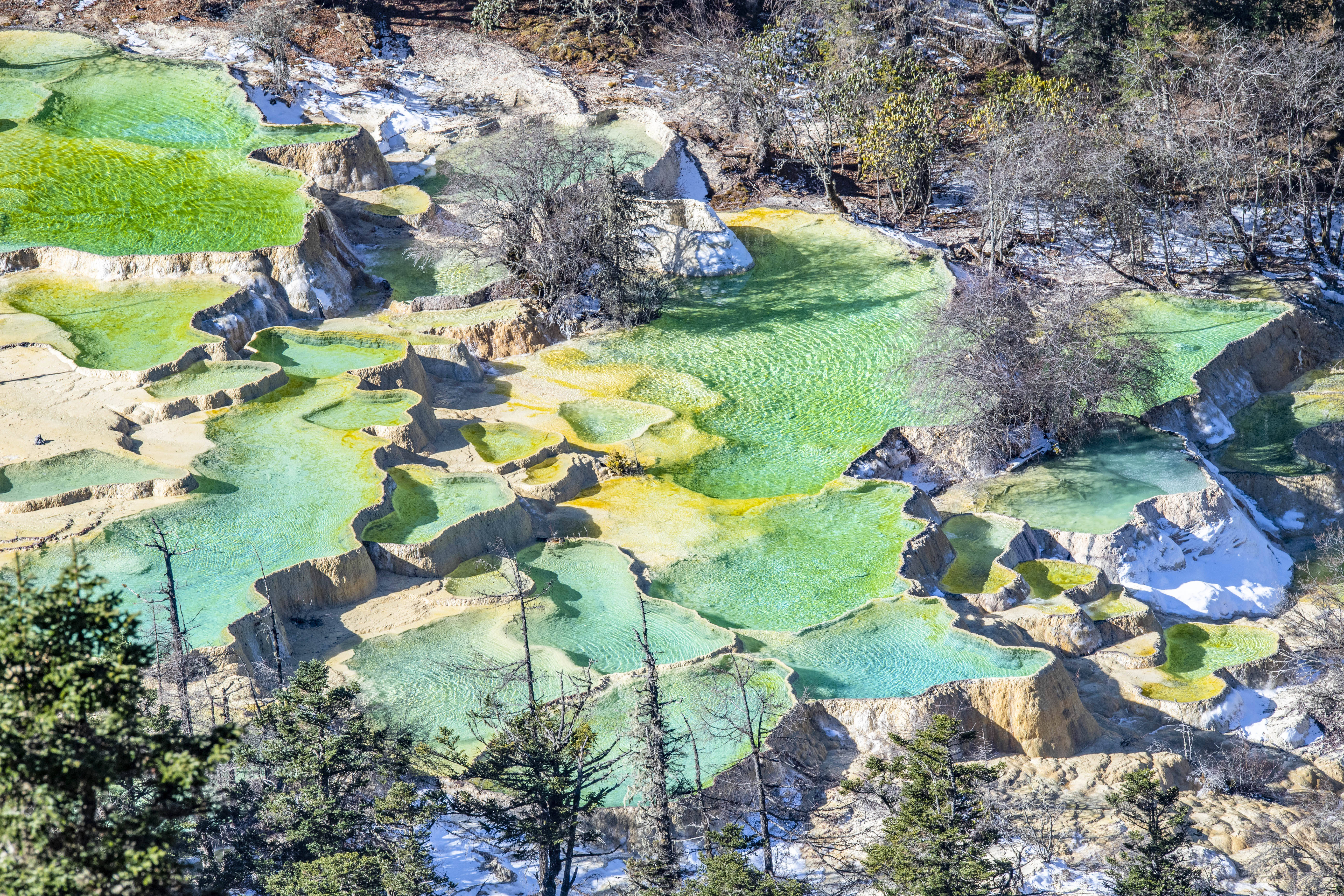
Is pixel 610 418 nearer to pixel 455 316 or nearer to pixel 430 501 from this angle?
pixel 455 316

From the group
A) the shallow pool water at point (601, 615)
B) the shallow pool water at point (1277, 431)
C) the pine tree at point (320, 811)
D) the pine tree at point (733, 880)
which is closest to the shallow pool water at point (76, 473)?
the shallow pool water at point (601, 615)

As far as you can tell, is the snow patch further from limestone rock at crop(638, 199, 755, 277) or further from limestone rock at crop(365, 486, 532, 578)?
limestone rock at crop(638, 199, 755, 277)

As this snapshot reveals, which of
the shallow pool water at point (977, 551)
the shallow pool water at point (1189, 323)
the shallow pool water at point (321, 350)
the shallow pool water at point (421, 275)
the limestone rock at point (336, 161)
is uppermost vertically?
the limestone rock at point (336, 161)

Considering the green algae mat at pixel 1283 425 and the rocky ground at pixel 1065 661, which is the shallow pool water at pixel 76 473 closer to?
the rocky ground at pixel 1065 661

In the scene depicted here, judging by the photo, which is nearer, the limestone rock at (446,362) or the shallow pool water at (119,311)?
the shallow pool water at (119,311)

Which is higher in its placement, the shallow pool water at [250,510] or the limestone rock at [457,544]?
the shallow pool water at [250,510]

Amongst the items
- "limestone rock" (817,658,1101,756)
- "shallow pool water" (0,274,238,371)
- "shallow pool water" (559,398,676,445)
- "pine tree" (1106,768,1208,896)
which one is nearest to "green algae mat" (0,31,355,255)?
"shallow pool water" (0,274,238,371)
